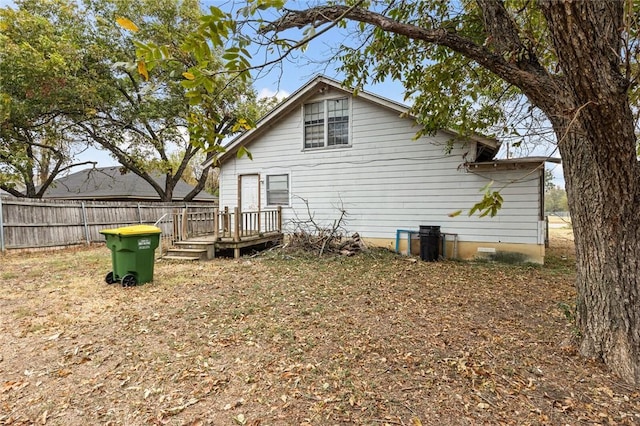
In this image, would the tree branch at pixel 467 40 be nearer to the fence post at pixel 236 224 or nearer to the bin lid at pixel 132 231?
the bin lid at pixel 132 231

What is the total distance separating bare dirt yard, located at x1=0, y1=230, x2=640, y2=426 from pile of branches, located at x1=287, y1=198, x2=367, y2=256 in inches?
115

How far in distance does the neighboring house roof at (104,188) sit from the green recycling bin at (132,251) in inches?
569

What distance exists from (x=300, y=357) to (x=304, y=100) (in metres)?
8.75

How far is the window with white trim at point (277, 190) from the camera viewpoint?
10.8 metres

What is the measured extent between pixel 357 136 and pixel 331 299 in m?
6.11

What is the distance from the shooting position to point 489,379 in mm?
2717

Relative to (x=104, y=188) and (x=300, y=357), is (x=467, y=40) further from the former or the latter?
(x=104, y=188)

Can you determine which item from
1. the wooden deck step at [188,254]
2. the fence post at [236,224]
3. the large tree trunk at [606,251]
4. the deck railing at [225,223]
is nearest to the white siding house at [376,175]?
the deck railing at [225,223]

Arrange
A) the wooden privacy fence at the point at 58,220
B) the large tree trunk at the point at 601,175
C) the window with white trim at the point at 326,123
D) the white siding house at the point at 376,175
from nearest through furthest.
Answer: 1. the large tree trunk at the point at 601,175
2. the white siding house at the point at 376,175
3. the wooden privacy fence at the point at 58,220
4. the window with white trim at the point at 326,123

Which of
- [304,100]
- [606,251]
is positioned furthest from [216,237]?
[606,251]

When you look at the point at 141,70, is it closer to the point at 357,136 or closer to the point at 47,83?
the point at 357,136

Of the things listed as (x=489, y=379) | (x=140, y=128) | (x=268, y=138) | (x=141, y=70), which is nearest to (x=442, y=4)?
(x=141, y=70)

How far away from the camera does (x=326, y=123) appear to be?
10133mm

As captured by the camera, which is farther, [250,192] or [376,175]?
[250,192]
